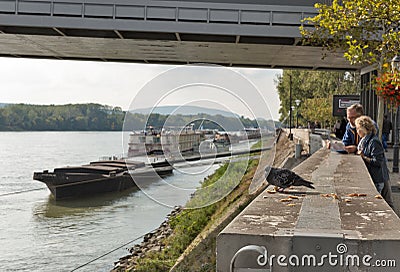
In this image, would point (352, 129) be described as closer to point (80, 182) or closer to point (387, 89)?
point (387, 89)

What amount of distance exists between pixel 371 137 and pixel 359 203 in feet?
13.1

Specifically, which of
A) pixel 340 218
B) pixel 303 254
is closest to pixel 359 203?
pixel 340 218

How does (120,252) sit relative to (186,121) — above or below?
below

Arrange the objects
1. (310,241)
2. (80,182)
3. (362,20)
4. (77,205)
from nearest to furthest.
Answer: (310,241) → (362,20) → (77,205) → (80,182)

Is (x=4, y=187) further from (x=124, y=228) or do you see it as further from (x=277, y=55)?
(x=277, y=55)

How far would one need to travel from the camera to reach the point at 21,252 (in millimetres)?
26812

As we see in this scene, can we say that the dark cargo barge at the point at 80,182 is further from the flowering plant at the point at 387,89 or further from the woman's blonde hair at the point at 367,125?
the woman's blonde hair at the point at 367,125

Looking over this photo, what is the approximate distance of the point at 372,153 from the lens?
8047 millimetres

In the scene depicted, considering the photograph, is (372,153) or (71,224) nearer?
(372,153)

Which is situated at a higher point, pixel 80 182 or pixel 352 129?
pixel 352 129

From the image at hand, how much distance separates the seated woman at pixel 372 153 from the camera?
797 centimetres

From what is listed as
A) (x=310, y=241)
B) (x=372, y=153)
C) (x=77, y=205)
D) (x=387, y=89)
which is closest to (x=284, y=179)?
(x=310, y=241)

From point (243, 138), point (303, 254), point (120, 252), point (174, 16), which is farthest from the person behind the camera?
point (120, 252)

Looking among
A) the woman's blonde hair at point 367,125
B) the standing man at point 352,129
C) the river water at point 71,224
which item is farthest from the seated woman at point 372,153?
the river water at point 71,224
